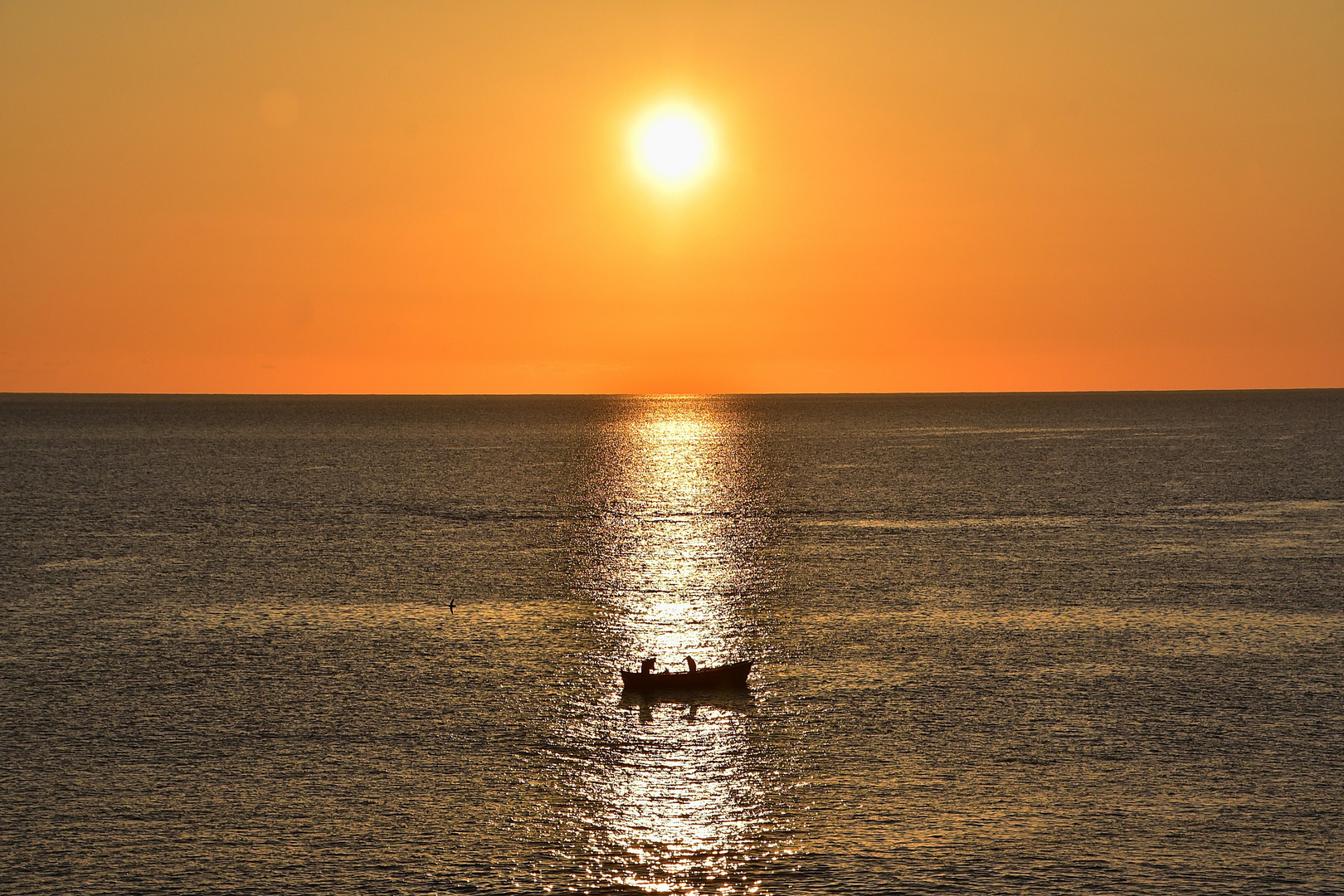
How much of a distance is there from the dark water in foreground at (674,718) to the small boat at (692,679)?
100 centimetres

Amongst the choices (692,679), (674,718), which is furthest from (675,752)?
(692,679)

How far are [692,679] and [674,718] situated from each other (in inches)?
150

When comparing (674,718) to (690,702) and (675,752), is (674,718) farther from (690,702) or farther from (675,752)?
(675,752)

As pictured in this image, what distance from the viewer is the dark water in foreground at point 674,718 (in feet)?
123

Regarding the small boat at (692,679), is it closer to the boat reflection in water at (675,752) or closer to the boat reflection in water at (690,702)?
the boat reflection in water at (690,702)

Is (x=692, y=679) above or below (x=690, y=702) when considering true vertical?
above

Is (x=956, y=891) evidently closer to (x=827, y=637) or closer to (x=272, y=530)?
(x=827, y=637)

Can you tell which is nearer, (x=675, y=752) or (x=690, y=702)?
(x=675, y=752)

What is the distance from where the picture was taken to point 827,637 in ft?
226

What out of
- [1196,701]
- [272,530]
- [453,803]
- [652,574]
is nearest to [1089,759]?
[1196,701]

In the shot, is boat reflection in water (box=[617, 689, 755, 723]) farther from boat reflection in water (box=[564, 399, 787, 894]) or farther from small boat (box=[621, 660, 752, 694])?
small boat (box=[621, 660, 752, 694])

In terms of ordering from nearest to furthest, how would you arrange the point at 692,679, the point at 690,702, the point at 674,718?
the point at 674,718
the point at 690,702
the point at 692,679

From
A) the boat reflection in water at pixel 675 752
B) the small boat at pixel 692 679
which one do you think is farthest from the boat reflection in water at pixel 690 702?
the small boat at pixel 692 679

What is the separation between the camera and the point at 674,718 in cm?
5275
